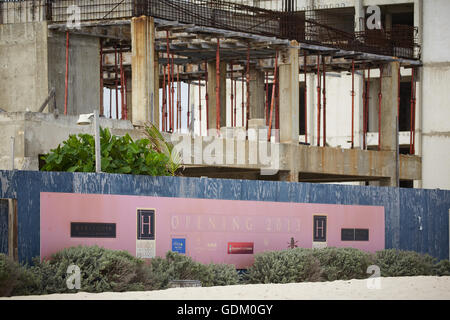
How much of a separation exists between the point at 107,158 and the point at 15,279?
5788mm

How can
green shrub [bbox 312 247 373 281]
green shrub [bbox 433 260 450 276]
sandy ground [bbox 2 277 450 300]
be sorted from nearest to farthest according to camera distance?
1. sandy ground [bbox 2 277 450 300]
2. green shrub [bbox 312 247 373 281]
3. green shrub [bbox 433 260 450 276]

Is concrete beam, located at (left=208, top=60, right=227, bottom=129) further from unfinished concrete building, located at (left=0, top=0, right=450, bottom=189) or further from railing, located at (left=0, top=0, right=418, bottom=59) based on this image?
railing, located at (left=0, top=0, right=418, bottom=59)

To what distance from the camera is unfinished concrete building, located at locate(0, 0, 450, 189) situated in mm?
37688

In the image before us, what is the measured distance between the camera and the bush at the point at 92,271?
19234 mm

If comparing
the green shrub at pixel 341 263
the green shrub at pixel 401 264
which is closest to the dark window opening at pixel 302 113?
the green shrub at pixel 401 264

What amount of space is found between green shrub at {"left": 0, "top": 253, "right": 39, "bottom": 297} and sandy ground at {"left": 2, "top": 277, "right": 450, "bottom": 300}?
44 cm

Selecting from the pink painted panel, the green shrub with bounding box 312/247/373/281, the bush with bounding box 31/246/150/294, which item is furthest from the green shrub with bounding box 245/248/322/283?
the bush with bounding box 31/246/150/294

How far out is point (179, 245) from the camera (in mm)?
23125

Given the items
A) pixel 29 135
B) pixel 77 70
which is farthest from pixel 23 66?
pixel 29 135

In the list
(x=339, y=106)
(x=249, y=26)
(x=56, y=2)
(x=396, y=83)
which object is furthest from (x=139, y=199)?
(x=339, y=106)

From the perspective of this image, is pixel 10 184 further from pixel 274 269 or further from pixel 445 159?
pixel 445 159

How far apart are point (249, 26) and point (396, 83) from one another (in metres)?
11.3

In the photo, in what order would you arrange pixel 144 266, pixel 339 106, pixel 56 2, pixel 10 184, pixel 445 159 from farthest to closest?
1. pixel 339 106
2. pixel 445 159
3. pixel 56 2
4. pixel 144 266
5. pixel 10 184

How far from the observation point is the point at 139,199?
22.3 metres
